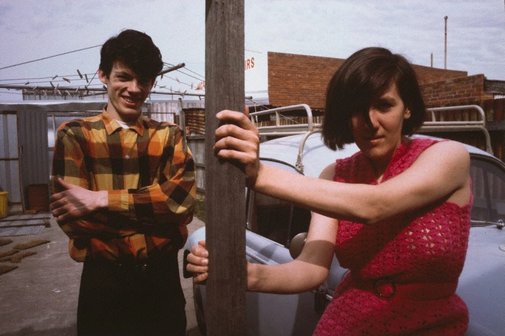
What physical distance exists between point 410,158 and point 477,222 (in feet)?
5.86

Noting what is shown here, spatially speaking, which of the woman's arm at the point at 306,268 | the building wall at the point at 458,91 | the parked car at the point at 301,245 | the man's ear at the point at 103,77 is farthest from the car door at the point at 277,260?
the building wall at the point at 458,91

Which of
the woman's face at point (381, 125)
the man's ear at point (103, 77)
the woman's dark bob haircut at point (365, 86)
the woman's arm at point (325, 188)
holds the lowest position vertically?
the woman's arm at point (325, 188)

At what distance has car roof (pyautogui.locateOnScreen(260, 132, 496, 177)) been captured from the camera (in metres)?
2.61

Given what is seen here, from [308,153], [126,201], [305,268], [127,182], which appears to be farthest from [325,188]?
[308,153]

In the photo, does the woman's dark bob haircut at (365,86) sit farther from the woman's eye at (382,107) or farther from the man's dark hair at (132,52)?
the man's dark hair at (132,52)

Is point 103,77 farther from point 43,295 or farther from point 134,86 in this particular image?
point 43,295

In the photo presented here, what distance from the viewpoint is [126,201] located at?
72.1 inches

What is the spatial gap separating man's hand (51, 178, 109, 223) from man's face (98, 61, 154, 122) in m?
0.49

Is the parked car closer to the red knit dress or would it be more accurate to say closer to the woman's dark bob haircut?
the red knit dress

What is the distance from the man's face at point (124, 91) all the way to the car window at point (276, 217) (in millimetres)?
1129

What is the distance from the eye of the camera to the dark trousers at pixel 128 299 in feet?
5.99

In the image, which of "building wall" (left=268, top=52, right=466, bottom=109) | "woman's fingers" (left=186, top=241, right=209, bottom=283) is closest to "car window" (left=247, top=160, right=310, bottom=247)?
"woman's fingers" (left=186, top=241, right=209, bottom=283)

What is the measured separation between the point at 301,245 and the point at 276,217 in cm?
112

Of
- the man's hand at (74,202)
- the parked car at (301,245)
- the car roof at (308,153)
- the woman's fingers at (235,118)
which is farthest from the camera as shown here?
the car roof at (308,153)
